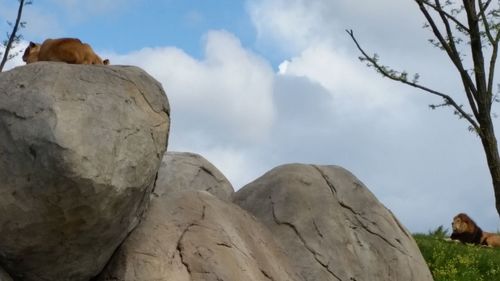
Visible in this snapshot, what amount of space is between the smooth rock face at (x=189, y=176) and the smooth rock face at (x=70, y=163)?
523 cm

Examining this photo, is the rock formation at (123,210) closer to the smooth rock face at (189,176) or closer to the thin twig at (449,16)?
the smooth rock face at (189,176)

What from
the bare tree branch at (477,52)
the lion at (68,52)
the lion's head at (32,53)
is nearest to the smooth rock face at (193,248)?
the lion at (68,52)

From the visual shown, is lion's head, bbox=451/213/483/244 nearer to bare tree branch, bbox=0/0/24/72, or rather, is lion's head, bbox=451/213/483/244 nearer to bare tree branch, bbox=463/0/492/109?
bare tree branch, bbox=463/0/492/109

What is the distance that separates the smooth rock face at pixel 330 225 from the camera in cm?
850

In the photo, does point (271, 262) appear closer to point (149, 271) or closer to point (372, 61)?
point (149, 271)

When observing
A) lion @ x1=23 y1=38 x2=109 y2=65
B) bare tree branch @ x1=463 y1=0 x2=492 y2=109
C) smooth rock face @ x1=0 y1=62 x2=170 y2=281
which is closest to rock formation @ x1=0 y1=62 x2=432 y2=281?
smooth rock face @ x1=0 y1=62 x2=170 y2=281

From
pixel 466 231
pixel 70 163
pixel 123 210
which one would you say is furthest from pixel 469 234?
pixel 70 163

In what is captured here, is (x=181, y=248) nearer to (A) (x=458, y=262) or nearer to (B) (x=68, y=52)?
(B) (x=68, y=52)

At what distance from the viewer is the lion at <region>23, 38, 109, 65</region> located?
39.7ft

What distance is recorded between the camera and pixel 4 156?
6078 mm

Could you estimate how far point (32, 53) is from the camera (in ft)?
43.1

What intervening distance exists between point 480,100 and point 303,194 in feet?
25.0

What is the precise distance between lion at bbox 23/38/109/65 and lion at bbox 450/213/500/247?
1194 cm

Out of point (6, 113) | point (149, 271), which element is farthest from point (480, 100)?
point (6, 113)
